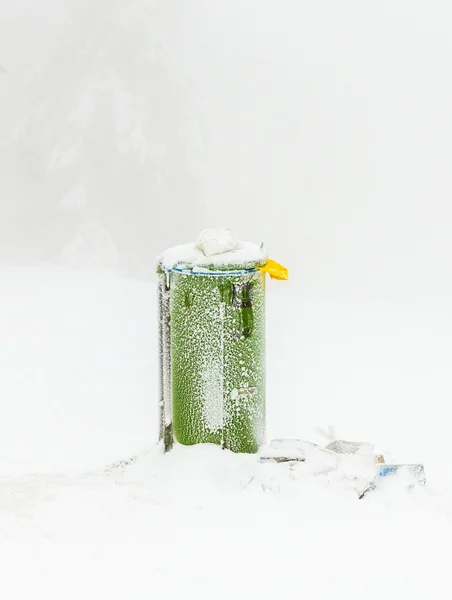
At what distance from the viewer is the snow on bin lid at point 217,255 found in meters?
3.96

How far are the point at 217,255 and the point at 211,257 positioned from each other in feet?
0.11

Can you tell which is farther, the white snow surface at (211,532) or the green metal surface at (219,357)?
the green metal surface at (219,357)

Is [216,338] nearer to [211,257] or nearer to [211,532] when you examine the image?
[211,257]

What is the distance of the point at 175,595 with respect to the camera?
2.95 meters

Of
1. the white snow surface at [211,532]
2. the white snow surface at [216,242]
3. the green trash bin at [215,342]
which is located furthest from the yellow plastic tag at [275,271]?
the white snow surface at [211,532]

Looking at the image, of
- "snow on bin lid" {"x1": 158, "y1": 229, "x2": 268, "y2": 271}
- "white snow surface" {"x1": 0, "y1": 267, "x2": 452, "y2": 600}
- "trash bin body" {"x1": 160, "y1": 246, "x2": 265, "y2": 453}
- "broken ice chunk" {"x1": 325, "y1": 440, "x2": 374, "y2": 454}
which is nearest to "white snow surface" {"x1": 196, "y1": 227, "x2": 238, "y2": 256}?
"snow on bin lid" {"x1": 158, "y1": 229, "x2": 268, "y2": 271}

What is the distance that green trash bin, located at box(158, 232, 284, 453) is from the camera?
13.0 ft

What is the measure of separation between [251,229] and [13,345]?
Result: 3971 centimetres

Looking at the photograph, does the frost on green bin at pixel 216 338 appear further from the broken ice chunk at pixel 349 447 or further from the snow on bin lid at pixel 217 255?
the broken ice chunk at pixel 349 447

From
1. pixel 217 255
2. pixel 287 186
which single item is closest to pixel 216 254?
pixel 217 255

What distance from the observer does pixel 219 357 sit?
401 centimetres

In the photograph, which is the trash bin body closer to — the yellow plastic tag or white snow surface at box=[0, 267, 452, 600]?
the yellow plastic tag

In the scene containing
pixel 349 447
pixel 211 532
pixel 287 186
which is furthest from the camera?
pixel 287 186

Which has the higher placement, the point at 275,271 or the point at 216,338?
the point at 275,271
